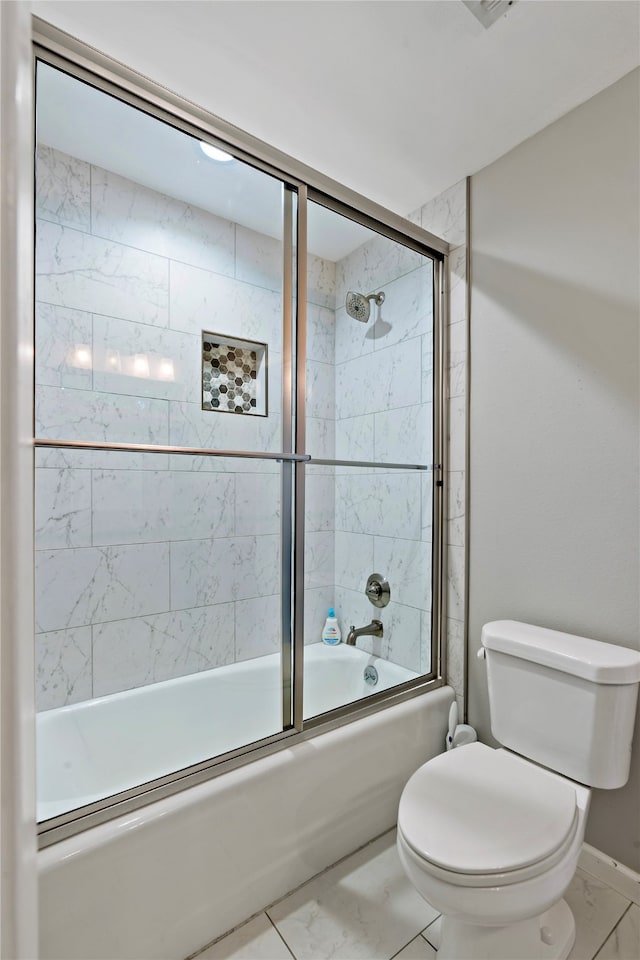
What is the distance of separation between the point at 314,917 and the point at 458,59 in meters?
2.46

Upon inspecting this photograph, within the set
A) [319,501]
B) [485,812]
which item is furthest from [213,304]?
[485,812]

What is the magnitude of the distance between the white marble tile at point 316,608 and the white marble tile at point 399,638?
8.0 inches

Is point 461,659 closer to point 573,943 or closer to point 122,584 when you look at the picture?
point 573,943

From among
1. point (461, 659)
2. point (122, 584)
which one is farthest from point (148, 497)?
point (461, 659)

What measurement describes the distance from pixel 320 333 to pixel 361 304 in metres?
0.30

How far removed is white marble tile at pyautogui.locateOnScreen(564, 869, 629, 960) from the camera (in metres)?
1.22

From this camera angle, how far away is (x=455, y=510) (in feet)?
6.20

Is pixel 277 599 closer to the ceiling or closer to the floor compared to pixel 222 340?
closer to the floor

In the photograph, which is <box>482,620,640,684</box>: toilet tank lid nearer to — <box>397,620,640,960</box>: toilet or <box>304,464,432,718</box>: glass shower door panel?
<box>397,620,640,960</box>: toilet

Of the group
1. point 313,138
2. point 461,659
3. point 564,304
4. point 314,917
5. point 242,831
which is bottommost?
point 314,917

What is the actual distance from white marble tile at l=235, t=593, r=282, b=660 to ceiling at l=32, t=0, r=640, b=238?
1.61m

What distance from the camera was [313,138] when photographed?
1.66m

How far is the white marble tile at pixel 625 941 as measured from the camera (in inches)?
46.8

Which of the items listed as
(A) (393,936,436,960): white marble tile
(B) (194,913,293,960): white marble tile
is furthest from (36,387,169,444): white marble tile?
(A) (393,936,436,960): white marble tile
